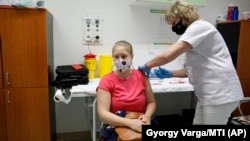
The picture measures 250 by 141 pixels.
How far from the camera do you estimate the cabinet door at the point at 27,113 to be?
6.88 feet

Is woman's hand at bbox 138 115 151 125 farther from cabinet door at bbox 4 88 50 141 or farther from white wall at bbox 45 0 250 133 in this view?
white wall at bbox 45 0 250 133

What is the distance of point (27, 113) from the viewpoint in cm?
212

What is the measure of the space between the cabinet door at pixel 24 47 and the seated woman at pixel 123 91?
0.80m

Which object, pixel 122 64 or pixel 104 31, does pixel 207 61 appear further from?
pixel 104 31

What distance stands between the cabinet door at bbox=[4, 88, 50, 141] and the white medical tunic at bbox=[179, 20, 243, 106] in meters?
1.39

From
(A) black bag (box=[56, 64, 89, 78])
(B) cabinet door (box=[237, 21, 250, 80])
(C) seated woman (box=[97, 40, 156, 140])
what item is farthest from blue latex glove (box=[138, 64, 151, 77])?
(B) cabinet door (box=[237, 21, 250, 80])

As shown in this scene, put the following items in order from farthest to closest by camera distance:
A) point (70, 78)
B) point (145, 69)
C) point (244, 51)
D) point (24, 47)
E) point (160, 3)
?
point (244, 51), point (160, 3), point (70, 78), point (24, 47), point (145, 69)

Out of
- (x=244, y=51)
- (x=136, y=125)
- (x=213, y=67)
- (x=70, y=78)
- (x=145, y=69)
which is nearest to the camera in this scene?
(x=136, y=125)

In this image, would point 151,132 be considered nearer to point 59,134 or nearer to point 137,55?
point 137,55

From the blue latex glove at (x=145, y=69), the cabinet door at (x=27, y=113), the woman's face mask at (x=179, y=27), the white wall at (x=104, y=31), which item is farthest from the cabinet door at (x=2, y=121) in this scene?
the woman's face mask at (x=179, y=27)

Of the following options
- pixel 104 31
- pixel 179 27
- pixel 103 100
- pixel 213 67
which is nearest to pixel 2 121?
pixel 103 100

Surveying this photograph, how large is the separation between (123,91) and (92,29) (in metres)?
1.25

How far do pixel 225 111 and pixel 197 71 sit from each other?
336 millimetres

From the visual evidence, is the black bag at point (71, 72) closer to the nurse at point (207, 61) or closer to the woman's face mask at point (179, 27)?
the nurse at point (207, 61)
